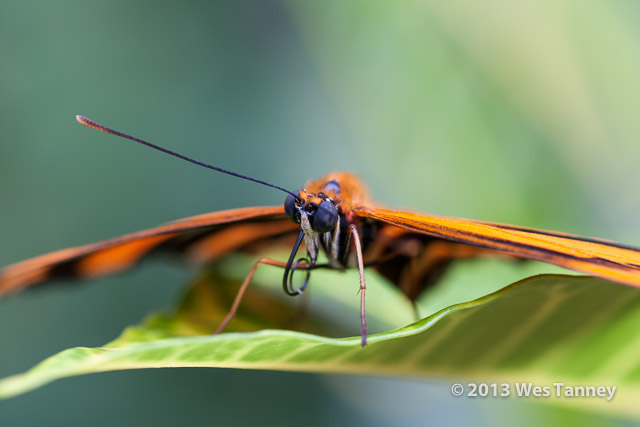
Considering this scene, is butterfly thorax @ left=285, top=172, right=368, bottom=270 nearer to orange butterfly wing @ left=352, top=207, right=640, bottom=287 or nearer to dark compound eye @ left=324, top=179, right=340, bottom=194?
dark compound eye @ left=324, top=179, right=340, bottom=194

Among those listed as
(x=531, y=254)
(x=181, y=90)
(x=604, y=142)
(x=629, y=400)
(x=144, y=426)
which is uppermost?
(x=181, y=90)

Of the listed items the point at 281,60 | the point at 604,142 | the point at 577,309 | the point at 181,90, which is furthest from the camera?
the point at 281,60

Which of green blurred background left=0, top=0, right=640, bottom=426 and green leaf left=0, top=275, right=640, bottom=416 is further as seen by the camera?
green blurred background left=0, top=0, right=640, bottom=426

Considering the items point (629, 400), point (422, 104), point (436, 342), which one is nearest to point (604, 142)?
point (422, 104)

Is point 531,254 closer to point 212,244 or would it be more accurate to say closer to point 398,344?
point 398,344

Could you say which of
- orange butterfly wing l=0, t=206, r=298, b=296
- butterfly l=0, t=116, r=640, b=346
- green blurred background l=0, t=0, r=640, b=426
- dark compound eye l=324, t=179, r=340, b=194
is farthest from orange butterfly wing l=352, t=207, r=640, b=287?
green blurred background l=0, t=0, r=640, b=426

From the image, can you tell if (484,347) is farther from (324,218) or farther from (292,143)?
(292,143)

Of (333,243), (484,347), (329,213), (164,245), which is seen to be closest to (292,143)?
(164,245)
